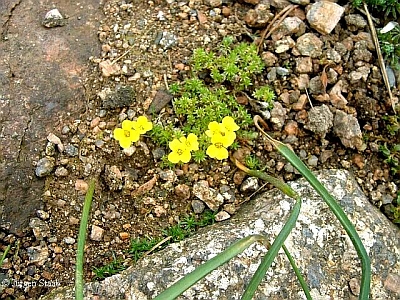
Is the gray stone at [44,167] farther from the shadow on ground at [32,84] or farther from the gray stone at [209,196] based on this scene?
the gray stone at [209,196]

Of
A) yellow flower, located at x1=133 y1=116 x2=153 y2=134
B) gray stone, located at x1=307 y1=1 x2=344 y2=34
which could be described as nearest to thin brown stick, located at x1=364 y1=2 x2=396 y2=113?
gray stone, located at x1=307 y1=1 x2=344 y2=34

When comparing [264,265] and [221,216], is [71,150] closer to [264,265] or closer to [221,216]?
[221,216]

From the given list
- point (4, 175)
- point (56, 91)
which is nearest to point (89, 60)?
point (56, 91)

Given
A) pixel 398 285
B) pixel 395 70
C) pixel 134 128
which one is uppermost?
pixel 395 70

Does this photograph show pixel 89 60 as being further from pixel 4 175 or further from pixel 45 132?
pixel 4 175

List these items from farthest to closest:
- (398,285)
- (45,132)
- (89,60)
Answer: (89,60)
(45,132)
(398,285)

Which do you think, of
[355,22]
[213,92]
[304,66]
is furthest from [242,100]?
[355,22]
